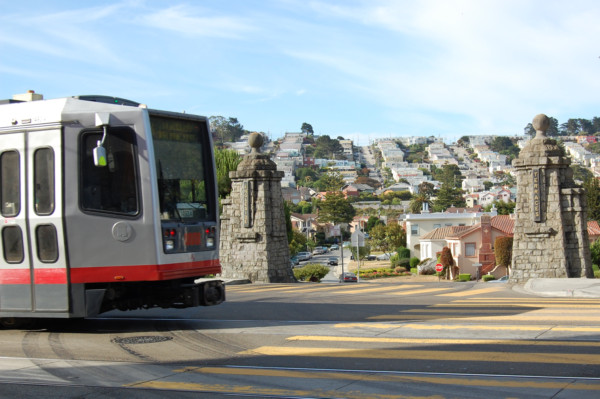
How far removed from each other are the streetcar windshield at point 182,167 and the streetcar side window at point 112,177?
39cm

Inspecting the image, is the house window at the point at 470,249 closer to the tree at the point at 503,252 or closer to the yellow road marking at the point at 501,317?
the tree at the point at 503,252

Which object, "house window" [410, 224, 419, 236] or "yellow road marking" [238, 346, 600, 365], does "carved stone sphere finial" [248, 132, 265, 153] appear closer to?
"yellow road marking" [238, 346, 600, 365]

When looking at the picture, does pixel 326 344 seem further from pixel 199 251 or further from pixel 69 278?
pixel 69 278

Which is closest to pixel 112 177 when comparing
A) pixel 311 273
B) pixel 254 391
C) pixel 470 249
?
pixel 254 391

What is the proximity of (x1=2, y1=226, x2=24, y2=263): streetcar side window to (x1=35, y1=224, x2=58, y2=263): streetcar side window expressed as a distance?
0.32 m

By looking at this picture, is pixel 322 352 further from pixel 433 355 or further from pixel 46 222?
pixel 46 222

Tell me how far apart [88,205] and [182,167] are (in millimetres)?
1451

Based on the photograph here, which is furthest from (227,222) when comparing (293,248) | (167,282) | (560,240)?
(293,248)

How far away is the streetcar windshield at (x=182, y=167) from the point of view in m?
9.74

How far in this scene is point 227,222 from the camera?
22.3 m

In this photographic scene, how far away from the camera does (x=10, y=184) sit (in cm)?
997

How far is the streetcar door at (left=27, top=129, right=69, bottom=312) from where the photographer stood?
962 cm

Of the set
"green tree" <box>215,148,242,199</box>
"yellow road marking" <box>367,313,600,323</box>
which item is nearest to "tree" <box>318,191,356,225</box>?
"green tree" <box>215,148,242,199</box>

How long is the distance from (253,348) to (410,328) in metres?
2.49
